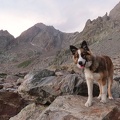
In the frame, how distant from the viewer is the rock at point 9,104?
866 inches

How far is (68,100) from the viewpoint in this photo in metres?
14.6

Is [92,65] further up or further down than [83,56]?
further down

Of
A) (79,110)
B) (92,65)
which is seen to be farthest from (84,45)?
(79,110)

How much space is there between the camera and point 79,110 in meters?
13.5

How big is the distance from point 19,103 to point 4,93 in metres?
1.32

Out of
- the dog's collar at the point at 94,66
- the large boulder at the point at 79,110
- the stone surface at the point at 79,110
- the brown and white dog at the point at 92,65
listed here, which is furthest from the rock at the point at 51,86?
the dog's collar at the point at 94,66

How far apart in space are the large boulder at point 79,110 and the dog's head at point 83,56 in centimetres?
191

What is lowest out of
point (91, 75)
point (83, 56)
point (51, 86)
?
point (51, 86)

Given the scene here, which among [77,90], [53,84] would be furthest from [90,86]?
[53,84]

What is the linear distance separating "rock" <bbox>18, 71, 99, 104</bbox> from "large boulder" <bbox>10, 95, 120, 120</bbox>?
1495 millimetres

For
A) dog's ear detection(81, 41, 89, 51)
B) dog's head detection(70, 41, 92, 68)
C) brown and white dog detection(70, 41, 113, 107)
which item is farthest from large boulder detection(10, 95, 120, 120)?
dog's ear detection(81, 41, 89, 51)

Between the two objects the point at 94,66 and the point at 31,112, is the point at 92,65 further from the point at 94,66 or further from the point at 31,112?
the point at 31,112

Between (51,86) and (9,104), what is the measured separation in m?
5.62

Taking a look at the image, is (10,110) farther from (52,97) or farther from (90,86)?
(90,86)
